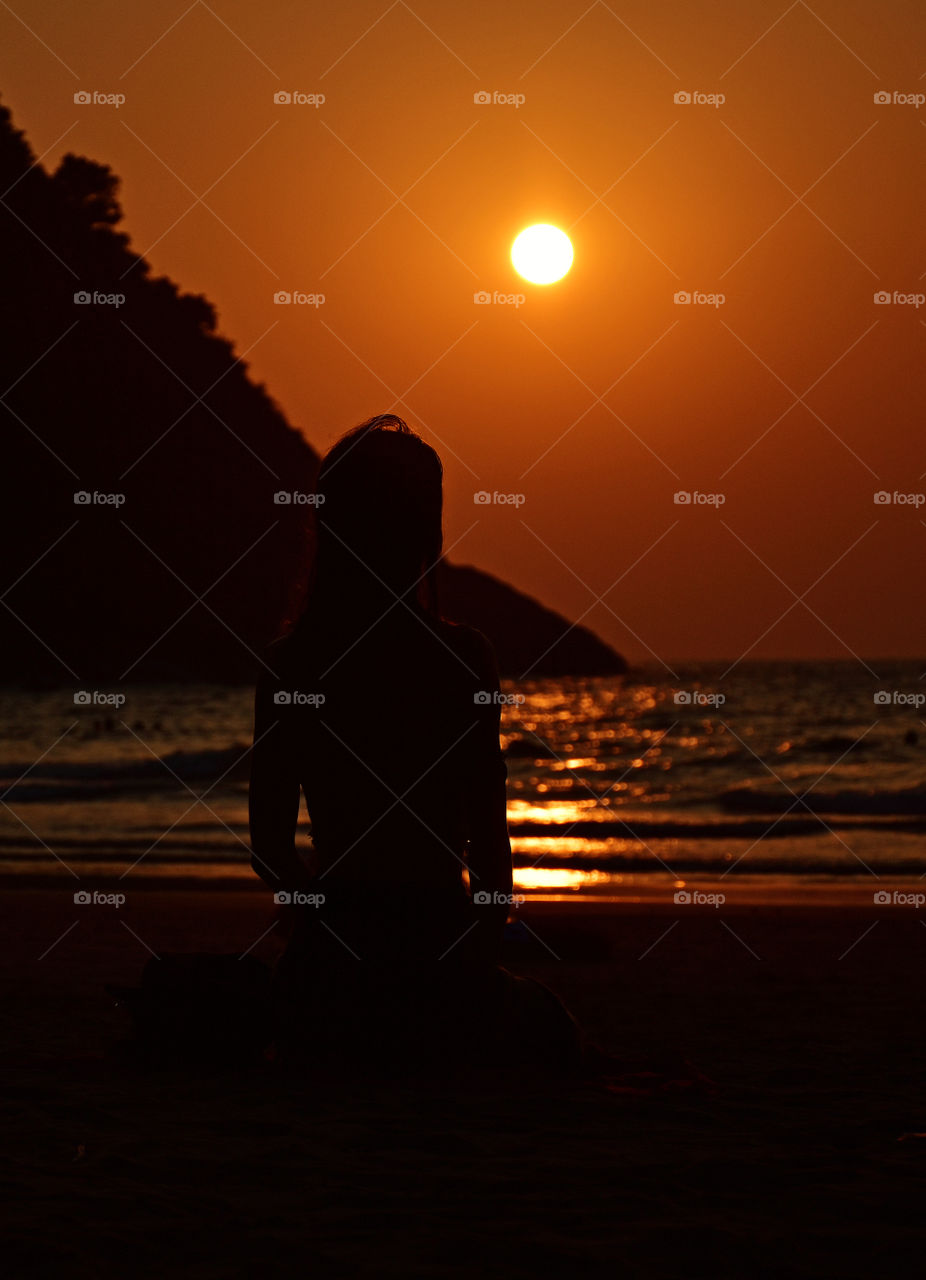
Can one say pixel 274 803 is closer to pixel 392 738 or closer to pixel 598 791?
pixel 392 738

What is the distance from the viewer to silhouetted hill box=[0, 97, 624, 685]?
4941 cm

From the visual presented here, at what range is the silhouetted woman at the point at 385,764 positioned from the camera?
397 cm

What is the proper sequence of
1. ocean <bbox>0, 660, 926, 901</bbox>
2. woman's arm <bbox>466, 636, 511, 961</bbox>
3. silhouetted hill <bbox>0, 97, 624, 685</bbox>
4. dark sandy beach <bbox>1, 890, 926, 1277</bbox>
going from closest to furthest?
dark sandy beach <bbox>1, 890, 926, 1277</bbox> → woman's arm <bbox>466, 636, 511, 961</bbox> → ocean <bbox>0, 660, 926, 901</bbox> → silhouetted hill <bbox>0, 97, 624, 685</bbox>

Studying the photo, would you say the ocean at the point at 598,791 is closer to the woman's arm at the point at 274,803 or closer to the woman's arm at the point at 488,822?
the woman's arm at the point at 488,822

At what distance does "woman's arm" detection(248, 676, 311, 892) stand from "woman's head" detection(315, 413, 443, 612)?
0.41 metres

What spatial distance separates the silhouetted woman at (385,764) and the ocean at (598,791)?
3.24 ft

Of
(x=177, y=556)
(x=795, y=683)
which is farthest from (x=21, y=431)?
(x=795, y=683)

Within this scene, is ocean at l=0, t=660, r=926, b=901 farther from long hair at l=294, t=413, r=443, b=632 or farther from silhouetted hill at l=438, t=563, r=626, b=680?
silhouetted hill at l=438, t=563, r=626, b=680

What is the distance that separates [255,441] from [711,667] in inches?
1793

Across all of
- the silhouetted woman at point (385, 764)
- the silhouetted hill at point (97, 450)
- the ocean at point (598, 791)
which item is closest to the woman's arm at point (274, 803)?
the silhouetted woman at point (385, 764)

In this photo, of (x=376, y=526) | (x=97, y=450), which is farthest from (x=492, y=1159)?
(x=97, y=450)

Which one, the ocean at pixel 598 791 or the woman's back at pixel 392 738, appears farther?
the ocean at pixel 598 791

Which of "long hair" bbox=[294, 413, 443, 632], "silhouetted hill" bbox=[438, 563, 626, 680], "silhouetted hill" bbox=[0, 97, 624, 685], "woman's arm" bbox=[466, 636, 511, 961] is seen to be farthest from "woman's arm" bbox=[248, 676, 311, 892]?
"silhouetted hill" bbox=[438, 563, 626, 680]

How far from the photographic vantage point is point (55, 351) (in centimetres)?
4941
